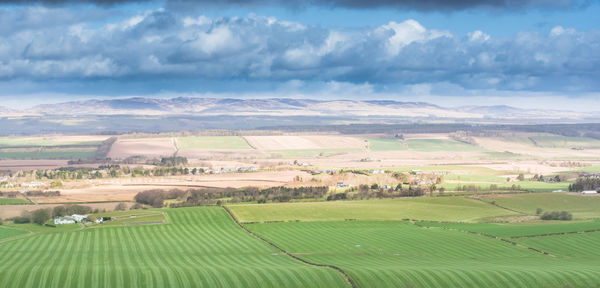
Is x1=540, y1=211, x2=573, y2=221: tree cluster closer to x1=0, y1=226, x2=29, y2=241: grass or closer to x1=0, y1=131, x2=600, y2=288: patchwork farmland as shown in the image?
x1=0, y1=131, x2=600, y2=288: patchwork farmland

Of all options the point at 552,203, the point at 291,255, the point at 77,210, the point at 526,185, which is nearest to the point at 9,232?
the point at 77,210

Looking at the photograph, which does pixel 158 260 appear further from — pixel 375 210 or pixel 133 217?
pixel 375 210

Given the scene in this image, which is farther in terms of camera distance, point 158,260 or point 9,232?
point 9,232

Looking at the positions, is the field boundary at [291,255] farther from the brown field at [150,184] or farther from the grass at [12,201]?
the grass at [12,201]

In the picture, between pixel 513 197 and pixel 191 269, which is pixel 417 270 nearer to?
pixel 191 269

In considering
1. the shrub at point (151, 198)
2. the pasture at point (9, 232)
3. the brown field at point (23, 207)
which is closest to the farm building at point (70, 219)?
the pasture at point (9, 232)

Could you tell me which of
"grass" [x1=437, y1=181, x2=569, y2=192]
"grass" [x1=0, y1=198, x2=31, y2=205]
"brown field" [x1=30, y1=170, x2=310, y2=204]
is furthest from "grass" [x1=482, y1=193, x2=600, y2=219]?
"grass" [x1=0, y1=198, x2=31, y2=205]
